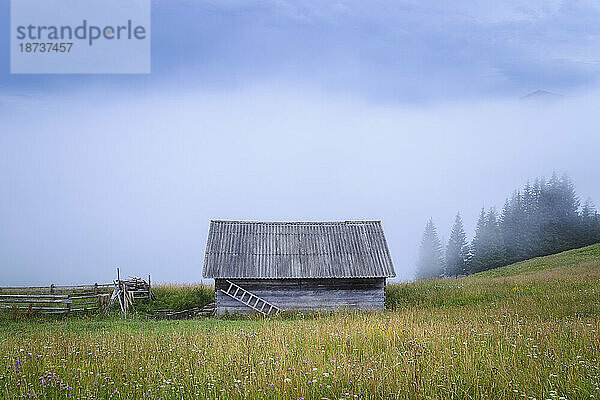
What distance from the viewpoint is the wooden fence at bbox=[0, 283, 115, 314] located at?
24.4 meters

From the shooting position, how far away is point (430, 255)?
224 feet

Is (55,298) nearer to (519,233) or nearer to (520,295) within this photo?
(520,295)

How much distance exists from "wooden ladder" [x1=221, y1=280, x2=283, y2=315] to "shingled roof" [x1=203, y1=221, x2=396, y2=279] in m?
0.64

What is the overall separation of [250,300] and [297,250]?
3681mm

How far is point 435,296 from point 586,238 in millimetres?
Result: 43710

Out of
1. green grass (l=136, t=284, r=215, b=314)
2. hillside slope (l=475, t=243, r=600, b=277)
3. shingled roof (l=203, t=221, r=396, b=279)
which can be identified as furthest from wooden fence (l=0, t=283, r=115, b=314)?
hillside slope (l=475, t=243, r=600, b=277)

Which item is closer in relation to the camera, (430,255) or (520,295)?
(520,295)

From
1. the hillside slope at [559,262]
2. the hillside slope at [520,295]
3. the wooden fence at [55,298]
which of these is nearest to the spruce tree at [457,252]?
the hillside slope at [559,262]

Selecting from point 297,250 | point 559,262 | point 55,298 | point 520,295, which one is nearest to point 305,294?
point 297,250

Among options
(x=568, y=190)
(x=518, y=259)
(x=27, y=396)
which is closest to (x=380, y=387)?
(x=27, y=396)

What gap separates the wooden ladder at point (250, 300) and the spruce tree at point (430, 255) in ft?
147

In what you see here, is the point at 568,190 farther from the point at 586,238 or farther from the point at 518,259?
the point at 518,259

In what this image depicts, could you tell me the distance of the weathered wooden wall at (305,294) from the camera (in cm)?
2514

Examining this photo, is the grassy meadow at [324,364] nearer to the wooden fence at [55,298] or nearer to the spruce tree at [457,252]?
the wooden fence at [55,298]
